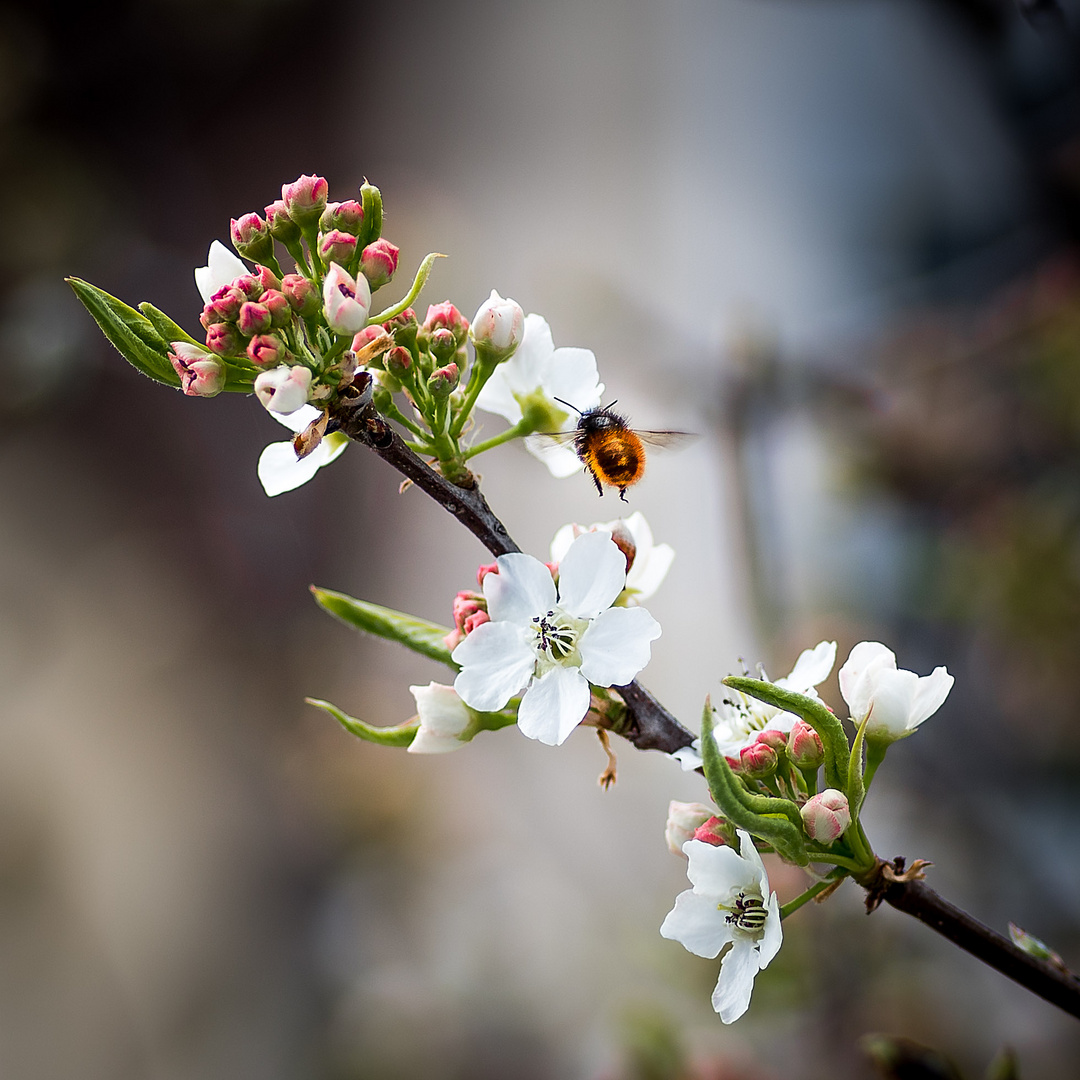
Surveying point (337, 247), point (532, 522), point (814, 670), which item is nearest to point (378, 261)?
point (337, 247)

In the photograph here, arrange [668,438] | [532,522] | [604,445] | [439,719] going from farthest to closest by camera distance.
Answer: [532,522] → [668,438] → [604,445] → [439,719]

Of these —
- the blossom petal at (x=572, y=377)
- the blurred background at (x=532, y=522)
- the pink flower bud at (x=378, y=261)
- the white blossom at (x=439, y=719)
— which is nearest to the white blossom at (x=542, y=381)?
the blossom petal at (x=572, y=377)

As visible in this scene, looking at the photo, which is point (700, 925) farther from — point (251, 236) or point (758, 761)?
point (251, 236)

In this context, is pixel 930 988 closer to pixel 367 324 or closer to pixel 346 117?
pixel 367 324

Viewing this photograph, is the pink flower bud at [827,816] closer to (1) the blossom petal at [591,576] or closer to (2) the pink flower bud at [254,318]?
(1) the blossom petal at [591,576]

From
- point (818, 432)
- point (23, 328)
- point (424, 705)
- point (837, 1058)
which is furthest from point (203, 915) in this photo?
point (424, 705)

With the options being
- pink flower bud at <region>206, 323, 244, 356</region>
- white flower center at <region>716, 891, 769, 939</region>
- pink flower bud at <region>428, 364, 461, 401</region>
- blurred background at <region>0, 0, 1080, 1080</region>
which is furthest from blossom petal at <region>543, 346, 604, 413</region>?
blurred background at <region>0, 0, 1080, 1080</region>
